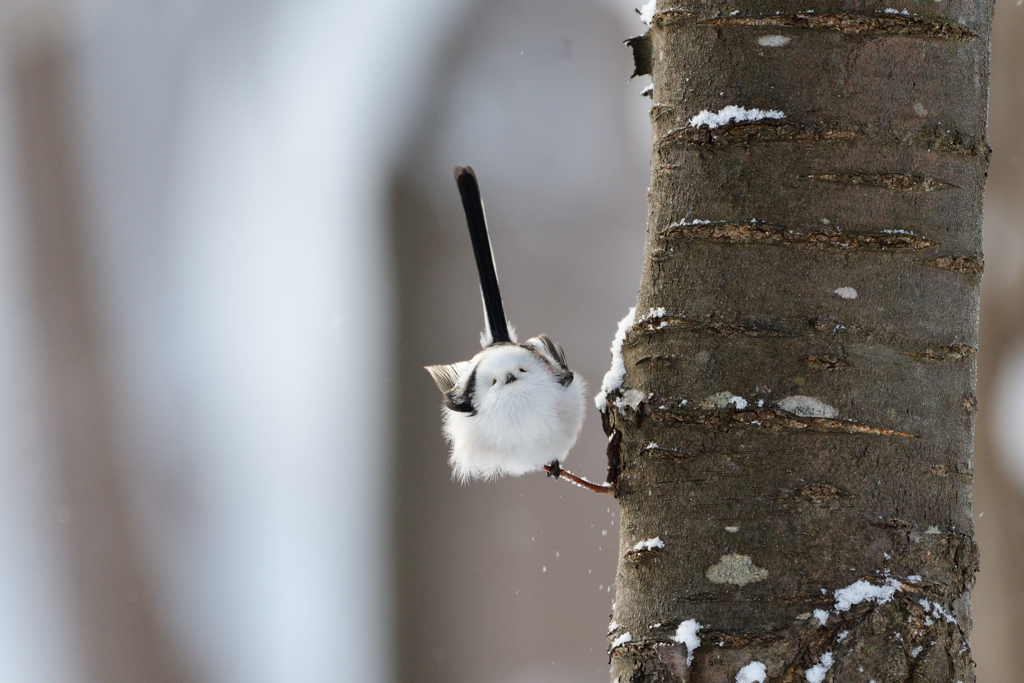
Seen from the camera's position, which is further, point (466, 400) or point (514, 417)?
point (466, 400)

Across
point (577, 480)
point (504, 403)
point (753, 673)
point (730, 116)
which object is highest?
point (730, 116)

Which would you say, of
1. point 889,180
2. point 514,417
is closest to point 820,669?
point 889,180

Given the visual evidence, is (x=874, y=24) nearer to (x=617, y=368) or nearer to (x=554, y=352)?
(x=617, y=368)

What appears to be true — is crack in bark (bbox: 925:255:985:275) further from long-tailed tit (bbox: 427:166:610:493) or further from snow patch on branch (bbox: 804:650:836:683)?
long-tailed tit (bbox: 427:166:610:493)

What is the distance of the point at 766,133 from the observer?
938 millimetres

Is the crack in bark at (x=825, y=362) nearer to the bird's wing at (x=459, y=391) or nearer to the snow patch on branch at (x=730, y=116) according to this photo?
the snow patch on branch at (x=730, y=116)

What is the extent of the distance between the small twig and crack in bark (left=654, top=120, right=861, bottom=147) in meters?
0.49

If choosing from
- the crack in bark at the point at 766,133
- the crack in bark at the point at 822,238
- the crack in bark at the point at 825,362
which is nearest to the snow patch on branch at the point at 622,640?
the crack in bark at the point at 825,362

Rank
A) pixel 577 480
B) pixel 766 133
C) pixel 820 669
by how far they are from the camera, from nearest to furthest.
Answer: pixel 820 669 < pixel 766 133 < pixel 577 480

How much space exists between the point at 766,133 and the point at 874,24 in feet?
0.58

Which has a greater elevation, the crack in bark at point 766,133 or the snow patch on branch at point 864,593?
the crack in bark at point 766,133

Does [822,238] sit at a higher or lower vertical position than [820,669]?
higher

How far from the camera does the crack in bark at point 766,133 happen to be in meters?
0.92

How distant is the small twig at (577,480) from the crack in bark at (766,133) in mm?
491
